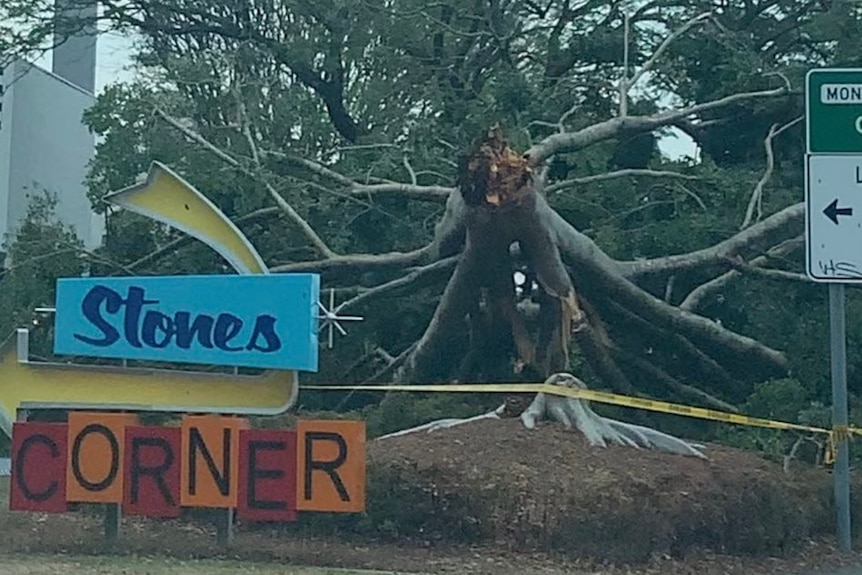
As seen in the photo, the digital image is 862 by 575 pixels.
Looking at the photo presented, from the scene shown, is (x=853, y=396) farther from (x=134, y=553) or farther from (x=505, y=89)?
(x=134, y=553)

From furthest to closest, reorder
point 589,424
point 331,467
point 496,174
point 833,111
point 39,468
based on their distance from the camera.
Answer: point 589,424 < point 496,174 < point 39,468 < point 833,111 < point 331,467

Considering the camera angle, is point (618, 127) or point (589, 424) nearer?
point (589, 424)

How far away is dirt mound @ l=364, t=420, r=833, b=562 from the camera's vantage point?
12.5 metres

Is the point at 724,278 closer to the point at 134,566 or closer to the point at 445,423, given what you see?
the point at 445,423

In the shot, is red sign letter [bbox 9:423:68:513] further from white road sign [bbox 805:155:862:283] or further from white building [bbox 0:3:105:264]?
white building [bbox 0:3:105:264]

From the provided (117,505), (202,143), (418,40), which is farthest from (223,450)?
(418,40)

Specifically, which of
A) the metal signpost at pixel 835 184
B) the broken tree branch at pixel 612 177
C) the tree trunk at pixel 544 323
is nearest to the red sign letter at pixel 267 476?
the tree trunk at pixel 544 323

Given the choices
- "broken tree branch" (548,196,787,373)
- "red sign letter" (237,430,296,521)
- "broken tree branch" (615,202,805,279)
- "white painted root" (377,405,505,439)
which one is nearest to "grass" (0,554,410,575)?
"red sign letter" (237,430,296,521)

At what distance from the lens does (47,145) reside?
43.3 metres

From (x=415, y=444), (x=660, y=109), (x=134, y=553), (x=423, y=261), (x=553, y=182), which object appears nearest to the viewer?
(x=134, y=553)

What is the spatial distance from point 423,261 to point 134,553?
628 cm

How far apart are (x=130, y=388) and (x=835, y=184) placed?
6654 millimetres

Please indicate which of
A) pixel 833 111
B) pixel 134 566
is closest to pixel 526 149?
pixel 833 111

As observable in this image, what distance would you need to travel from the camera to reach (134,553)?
41.7ft
